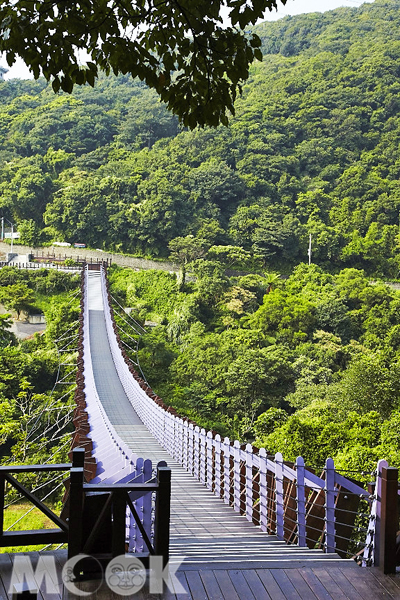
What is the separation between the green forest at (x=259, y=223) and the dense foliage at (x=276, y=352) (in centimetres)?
7

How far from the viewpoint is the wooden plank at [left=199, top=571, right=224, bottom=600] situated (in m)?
2.54

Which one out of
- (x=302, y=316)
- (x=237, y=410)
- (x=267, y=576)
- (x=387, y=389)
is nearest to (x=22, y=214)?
(x=302, y=316)

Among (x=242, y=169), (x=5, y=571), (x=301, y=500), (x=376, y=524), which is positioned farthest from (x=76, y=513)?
(x=242, y=169)

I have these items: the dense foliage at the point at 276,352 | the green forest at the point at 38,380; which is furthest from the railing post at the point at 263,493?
the green forest at the point at 38,380

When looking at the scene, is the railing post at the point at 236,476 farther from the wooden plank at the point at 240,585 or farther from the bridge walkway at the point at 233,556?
the wooden plank at the point at 240,585

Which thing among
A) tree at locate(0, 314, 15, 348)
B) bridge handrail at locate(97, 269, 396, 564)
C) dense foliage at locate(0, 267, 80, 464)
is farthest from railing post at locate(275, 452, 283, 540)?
tree at locate(0, 314, 15, 348)

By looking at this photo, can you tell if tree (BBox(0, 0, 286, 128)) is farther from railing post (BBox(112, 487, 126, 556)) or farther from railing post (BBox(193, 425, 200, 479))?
railing post (BBox(193, 425, 200, 479))

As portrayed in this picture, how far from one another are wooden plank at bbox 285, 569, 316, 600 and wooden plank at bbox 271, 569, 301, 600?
0.02 m

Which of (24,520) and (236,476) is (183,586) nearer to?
(236,476)

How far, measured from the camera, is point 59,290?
32.1 m

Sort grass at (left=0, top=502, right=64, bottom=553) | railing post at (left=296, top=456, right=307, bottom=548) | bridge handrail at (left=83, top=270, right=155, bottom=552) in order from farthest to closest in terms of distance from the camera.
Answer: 1. grass at (left=0, top=502, right=64, bottom=553)
2. railing post at (left=296, top=456, right=307, bottom=548)
3. bridge handrail at (left=83, top=270, right=155, bottom=552)

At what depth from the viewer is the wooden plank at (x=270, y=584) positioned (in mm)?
2574

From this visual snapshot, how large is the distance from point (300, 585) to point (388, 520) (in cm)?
51

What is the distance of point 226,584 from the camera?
264 centimetres
